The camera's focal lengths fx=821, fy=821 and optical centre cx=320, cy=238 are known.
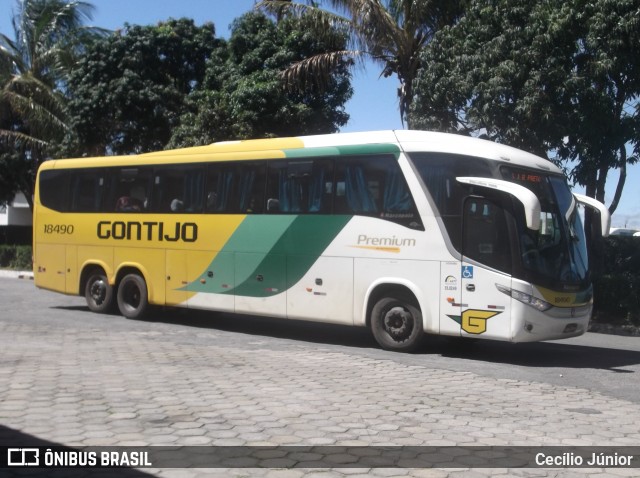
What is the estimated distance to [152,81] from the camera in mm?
27734

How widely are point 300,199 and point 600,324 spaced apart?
302 inches

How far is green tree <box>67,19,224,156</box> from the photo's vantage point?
2731 cm

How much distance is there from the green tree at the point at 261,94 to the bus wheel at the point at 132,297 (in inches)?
303

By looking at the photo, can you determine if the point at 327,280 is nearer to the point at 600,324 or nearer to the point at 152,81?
the point at 600,324

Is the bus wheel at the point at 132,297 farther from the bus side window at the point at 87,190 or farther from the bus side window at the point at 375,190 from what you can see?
the bus side window at the point at 375,190

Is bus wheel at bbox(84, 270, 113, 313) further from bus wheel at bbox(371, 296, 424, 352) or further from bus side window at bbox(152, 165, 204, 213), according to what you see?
bus wheel at bbox(371, 296, 424, 352)

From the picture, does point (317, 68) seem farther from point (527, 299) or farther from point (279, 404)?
point (279, 404)

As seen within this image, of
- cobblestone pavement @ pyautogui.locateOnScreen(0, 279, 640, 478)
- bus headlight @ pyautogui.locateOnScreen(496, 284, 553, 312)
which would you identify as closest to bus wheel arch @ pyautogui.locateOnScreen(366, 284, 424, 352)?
cobblestone pavement @ pyautogui.locateOnScreen(0, 279, 640, 478)

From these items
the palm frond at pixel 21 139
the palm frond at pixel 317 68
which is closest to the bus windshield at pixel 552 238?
the palm frond at pixel 317 68

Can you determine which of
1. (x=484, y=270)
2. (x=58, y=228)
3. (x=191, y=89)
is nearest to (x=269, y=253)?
(x=484, y=270)

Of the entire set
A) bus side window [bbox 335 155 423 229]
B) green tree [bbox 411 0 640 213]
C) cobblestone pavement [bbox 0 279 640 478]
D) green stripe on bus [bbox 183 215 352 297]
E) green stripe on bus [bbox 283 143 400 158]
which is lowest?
cobblestone pavement [bbox 0 279 640 478]

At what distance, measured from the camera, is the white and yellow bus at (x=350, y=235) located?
11578mm

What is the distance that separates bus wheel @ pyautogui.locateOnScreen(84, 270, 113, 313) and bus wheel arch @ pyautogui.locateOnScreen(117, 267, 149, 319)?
0.31 meters

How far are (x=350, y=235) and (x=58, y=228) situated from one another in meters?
7.76
